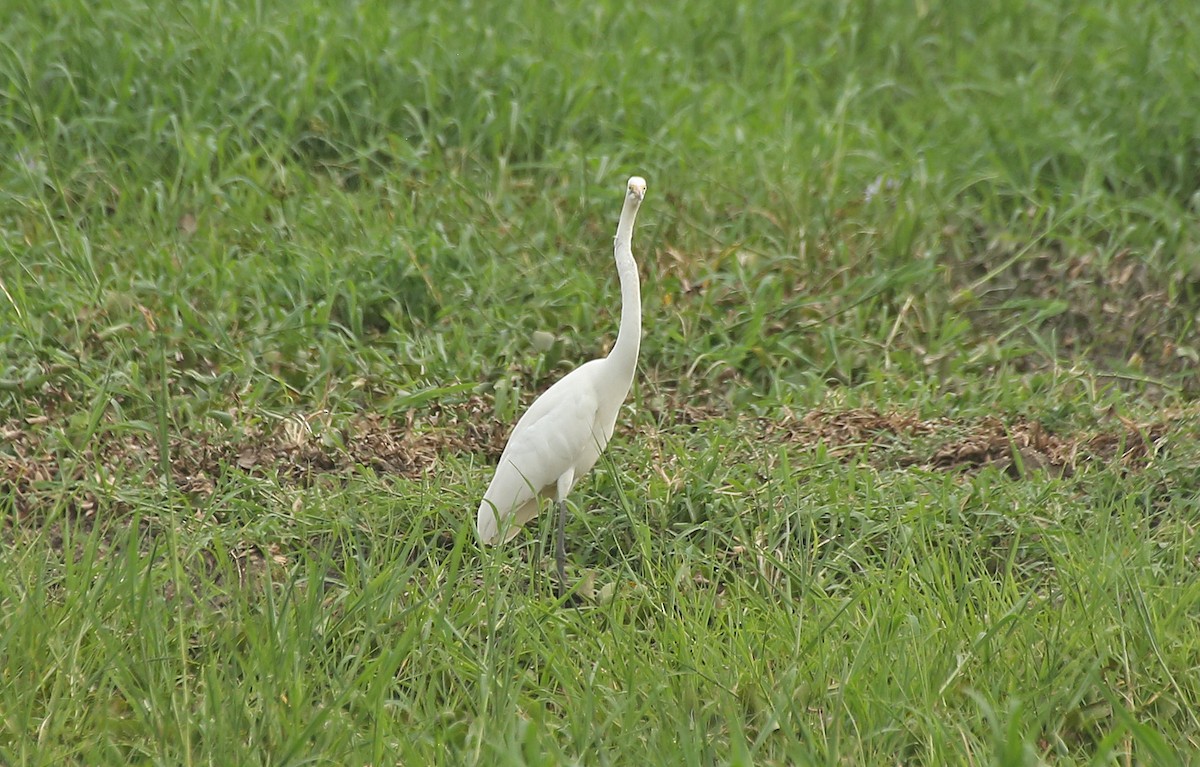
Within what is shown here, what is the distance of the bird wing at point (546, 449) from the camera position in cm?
355

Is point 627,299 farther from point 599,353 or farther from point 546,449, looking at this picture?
point 599,353

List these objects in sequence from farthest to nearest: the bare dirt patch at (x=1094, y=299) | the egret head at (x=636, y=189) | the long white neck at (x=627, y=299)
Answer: the bare dirt patch at (x=1094, y=299), the long white neck at (x=627, y=299), the egret head at (x=636, y=189)

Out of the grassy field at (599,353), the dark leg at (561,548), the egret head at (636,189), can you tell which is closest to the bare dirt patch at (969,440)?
the grassy field at (599,353)

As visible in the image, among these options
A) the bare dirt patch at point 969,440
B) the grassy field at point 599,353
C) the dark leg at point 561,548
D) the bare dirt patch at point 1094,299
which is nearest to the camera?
the grassy field at point 599,353

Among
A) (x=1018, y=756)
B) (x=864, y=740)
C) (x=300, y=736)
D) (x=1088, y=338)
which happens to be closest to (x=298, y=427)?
(x=300, y=736)

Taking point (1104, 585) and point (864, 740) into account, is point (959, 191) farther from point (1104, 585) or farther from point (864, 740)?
point (864, 740)

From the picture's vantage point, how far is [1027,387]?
15.2 ft

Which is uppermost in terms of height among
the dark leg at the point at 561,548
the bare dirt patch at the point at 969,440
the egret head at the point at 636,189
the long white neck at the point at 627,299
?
the egret head at the point at 636,189

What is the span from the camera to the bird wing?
3553 millimetres

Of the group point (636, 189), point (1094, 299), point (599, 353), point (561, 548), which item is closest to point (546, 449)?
point (561, 548)

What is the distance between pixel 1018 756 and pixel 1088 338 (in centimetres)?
Answer: 309

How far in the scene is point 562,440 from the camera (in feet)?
11.6

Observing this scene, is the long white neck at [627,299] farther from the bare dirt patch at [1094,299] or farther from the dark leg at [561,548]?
the bare dirt patch at [1094,299]

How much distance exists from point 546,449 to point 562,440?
49 mm
